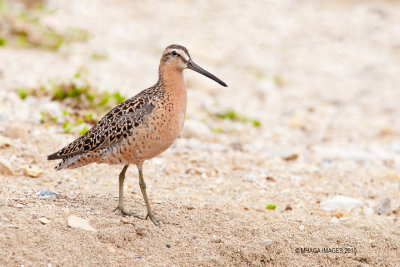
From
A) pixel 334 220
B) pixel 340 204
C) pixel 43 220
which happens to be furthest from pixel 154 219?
pixel 340 204

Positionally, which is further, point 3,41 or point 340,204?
point 3,41

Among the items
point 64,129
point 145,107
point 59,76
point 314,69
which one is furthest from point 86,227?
point 314,69

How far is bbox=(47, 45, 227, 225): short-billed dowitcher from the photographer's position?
236 inches

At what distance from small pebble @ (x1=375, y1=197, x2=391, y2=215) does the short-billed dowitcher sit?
293cm

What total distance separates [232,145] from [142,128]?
3.80 meters

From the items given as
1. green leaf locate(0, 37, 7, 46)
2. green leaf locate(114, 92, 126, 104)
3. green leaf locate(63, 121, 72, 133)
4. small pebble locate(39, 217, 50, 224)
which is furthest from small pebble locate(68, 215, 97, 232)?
green leaf locate(0, 37, 7, 46)

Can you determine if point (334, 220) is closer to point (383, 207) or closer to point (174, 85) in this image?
point (383, 207)

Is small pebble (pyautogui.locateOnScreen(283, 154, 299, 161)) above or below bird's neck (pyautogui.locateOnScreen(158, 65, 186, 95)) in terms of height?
below

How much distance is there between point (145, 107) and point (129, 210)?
1.18m

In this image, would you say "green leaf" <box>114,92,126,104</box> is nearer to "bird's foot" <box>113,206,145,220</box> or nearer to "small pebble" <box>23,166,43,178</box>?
"small pebble" <box>23,166,43,178</box>

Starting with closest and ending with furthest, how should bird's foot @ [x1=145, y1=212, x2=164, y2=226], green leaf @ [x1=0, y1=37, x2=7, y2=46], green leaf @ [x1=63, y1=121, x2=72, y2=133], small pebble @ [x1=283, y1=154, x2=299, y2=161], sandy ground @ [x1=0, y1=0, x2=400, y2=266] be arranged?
sandy ground @ [x1=0, y1=0, x2=400, y2=266]
bird's foot @ [x1=145, y1=212, x2=164, y2=226]
green leaf @ [x1=63, y1=121, x2=72, y2=133]
small pebble @ [x1=283, y1=154, x2=299, y2=161]
green leaf @ [x1=0, y1=37, x2=7, y2=46]

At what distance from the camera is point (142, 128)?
235 inches

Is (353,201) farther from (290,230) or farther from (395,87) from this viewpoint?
(395,87)

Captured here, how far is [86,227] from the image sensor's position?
5633mm
